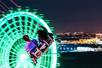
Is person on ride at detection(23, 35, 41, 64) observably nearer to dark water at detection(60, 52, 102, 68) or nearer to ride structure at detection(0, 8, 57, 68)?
ride structure at detection(0, 8, 57, 68)

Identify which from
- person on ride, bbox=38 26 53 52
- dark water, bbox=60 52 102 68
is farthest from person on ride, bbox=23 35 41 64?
dark water, bbox=60 52 102 68

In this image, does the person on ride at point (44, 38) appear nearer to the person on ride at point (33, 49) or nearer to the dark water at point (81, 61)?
the person on ride at point (33, 49)

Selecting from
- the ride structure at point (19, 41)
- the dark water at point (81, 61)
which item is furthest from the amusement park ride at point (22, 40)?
the dark water at point (81, 61)

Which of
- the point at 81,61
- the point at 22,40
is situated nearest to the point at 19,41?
the point at 22,40

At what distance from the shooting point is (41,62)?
40.4 ft

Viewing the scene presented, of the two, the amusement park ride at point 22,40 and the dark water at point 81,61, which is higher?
the dark water at point 81,61

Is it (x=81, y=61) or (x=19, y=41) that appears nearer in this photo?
(x=19, y=41)

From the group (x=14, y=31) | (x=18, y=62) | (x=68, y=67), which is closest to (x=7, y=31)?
(x=14, y=31)

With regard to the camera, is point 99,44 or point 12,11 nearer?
point 12,11

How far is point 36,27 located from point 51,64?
3.79 ft

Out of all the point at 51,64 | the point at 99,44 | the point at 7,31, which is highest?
the point at 99,44

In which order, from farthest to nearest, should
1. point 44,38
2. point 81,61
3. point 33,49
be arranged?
point 81,61
point 33,49
point 44,38

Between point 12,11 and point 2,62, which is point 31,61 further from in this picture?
point 12,11

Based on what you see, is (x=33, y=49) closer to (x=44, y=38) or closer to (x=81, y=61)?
(x=44, y=38)
